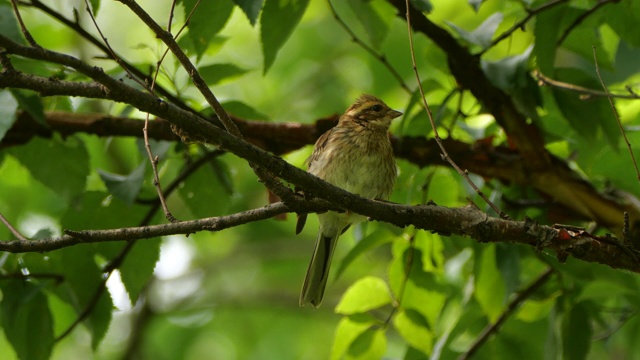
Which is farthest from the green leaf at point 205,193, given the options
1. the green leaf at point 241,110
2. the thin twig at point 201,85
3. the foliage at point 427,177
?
the thin twig at point 201,85

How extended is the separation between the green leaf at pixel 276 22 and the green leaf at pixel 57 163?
113cm

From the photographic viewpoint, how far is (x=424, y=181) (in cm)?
455

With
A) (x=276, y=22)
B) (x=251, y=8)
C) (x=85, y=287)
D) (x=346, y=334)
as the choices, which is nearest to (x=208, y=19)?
(x=276, y=22)

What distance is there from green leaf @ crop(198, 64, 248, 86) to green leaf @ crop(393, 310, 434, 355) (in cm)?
146

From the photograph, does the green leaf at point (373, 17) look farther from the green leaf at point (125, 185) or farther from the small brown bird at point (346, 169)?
the green leaf at point (125, 185)

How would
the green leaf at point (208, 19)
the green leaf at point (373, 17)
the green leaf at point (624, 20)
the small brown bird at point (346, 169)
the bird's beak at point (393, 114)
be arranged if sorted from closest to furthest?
the green leaf at point (208, 19) → the green leaf at point (624, 20) → the green leaf at point (373, 17) → the small brown bird at point (346, 169) → the bird's beak at point (393, 114)

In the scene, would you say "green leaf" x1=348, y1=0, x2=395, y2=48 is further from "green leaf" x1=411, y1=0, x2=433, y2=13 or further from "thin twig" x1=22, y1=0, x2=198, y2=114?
"thin twig" x1=22, y1=0, x2=198, y2=114

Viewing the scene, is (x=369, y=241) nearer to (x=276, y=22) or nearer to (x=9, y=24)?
(x=276, y=22)

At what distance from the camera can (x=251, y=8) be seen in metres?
3.44

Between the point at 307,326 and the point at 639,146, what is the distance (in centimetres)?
544

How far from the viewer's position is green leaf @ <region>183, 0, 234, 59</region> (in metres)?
3.76

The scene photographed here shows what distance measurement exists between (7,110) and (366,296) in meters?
2.02

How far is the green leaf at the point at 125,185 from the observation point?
152 inches

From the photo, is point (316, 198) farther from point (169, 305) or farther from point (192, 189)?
point (169, 305)
